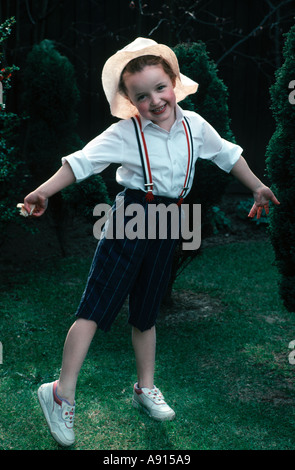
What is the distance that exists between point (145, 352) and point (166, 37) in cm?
441

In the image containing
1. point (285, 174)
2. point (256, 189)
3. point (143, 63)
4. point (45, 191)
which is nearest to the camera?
point (45, 191)

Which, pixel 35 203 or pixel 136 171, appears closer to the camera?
pixel 35 203

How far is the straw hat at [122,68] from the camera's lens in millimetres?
2529

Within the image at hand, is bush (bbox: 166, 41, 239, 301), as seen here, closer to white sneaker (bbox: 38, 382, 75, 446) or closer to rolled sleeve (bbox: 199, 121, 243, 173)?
rolled sleeve (bbox: 199, 121, 243, 173)

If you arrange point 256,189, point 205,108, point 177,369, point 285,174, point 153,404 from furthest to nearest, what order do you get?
point 205,108, point 177,369, point 285,174, point 153,404, point 256,189

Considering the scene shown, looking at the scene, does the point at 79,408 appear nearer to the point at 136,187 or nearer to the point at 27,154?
the point at 136,187

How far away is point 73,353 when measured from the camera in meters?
2.60

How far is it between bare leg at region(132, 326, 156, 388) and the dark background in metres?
3.82

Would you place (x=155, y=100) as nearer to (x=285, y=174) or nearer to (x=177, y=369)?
(x=285, y=174)

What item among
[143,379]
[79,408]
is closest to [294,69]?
[143,379]

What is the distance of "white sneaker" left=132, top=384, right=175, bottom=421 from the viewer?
2.84 meters

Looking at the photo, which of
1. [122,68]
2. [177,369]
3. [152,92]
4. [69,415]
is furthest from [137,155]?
[177,369]

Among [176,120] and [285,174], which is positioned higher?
[176,120]

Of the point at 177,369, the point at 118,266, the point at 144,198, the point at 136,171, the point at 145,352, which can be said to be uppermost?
the point at 136,171
